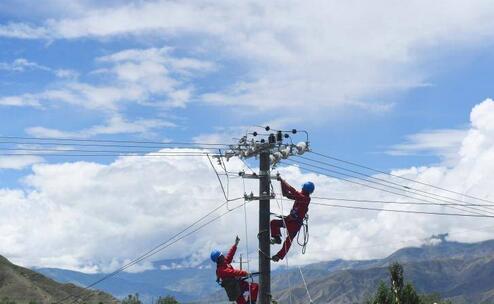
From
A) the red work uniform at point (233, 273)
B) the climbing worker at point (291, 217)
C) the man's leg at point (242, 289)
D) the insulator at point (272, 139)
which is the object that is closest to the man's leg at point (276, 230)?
the climbing worker at point (291, 217)

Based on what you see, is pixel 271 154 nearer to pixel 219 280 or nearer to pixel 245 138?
pixel 245 138

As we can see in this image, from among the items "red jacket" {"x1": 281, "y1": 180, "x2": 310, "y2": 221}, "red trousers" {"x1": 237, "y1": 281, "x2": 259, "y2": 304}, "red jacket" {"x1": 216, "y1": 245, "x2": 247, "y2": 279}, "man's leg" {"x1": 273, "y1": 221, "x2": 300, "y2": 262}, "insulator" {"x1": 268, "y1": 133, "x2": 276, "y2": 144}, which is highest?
"insulator" {"x1": 268, "y1": 133, "x2": 276, "y2": 144}

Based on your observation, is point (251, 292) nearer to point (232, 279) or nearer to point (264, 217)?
point (232, 279)

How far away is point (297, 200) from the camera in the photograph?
106 ft

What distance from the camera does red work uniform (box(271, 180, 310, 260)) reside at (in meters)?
32.0

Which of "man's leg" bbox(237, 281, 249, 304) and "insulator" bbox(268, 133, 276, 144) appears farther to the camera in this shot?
"man's leg" bbox(237, 281, 249, 304)

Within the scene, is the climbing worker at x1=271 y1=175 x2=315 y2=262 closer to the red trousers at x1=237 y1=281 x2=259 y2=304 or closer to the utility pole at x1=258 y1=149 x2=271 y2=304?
the utility pole at x1=258 y1=149 x2=271 y2=304

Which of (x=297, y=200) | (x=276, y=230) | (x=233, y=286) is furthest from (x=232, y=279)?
(x=297, y=200)

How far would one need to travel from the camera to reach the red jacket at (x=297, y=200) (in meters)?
32.1

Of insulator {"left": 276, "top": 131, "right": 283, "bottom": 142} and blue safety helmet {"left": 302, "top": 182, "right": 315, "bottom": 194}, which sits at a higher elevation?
insulator {"left": 276, "top": 131, "right": 283, "bottom": 142}

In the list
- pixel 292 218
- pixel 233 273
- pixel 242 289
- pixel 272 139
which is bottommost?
pixel 242 289

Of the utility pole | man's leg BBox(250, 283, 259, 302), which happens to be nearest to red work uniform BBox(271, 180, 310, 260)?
the utility pole

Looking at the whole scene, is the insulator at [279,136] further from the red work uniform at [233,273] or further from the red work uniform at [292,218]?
the red work uniform at [233,273]

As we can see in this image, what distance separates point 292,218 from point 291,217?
0.25 ft
